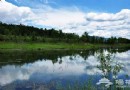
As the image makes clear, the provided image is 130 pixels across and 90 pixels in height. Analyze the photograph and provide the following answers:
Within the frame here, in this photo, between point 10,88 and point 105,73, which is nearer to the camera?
point 105,73

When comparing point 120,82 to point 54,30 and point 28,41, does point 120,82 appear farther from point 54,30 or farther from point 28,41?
point 54,30

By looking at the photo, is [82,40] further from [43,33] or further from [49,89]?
[49,89]

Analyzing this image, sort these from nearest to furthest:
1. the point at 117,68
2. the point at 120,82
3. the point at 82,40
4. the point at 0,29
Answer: the point at 120,82
the point at 117,68
the point at 0,29
the point at 82,40

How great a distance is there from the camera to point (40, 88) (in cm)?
2342

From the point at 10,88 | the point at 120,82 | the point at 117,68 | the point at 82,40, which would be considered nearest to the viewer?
the point at 120,82

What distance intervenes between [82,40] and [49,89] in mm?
144716

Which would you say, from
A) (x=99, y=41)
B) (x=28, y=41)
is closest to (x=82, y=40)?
(x=99, y=41)

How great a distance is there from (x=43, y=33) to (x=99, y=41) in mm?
39638

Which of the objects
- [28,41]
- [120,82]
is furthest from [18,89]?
[28,41]

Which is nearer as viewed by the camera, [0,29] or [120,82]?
[120,82]

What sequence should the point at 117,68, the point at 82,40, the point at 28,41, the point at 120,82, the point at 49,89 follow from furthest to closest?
1. the point at 82,40
2. the point at 28,41
3. the point at 49,89
4. the point at 117,68
5. the point at 120,82

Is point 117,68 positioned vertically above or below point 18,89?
above

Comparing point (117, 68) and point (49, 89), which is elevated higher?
point (117, 68)

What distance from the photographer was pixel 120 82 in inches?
240
